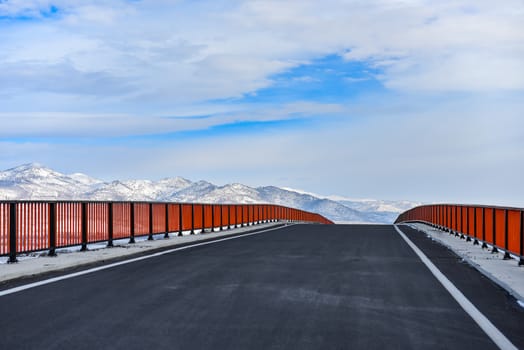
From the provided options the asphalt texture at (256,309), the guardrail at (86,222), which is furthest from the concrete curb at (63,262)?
the asphalt texture at (256,309)

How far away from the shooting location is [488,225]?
55.2 ft

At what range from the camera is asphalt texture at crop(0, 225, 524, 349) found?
6137mm

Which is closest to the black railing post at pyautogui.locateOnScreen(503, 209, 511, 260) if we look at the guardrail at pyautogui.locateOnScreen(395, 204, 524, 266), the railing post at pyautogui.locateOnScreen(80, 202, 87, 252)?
the guardrail at pyautogui.locateOnScreen(395, 204, 524, 266)

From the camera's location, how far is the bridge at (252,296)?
6254 mm

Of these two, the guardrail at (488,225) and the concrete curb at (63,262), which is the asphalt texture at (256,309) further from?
the guardrail at (488,225)

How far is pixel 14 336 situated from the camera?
6277 mm

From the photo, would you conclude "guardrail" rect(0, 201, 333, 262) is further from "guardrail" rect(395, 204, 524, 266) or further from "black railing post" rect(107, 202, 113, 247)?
"guardrail" rect(395, 204, 524, 266)

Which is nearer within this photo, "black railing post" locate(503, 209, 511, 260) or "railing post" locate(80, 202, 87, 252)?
"black railing post" locate(503, 209, 511, 260)

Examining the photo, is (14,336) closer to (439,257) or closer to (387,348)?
(387,348)

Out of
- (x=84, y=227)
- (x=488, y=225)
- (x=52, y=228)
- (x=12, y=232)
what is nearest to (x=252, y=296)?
(x=12, y=232)

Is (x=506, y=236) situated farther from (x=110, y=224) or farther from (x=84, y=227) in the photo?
(x=110, y=224)

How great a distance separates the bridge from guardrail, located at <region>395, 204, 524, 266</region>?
0.09m

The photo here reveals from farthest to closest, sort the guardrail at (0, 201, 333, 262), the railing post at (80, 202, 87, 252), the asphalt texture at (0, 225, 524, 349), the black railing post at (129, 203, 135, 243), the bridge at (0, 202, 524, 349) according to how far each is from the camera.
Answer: the black railing post at (129, 203, 135, 243) → the railing post at (80, 202, 87, 252) → the guardrail at (0, 201, 333, 262) → the bridge at (0, 202, 524, 349) → the asphalt texture at (0, 225, 524, 349)

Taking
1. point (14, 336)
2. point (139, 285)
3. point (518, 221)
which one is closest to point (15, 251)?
point (139, 285)
